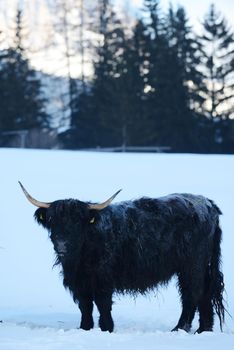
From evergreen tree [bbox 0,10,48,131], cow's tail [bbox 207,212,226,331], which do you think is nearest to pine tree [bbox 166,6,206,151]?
evergreen tree [bbox 0,10,48,131]

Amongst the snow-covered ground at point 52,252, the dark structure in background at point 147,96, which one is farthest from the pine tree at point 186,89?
the snow-covered ground at point 52,252

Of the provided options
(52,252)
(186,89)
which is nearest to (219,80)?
(186,89)

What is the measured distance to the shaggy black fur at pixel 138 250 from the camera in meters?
6.96

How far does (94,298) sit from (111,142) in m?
32.4

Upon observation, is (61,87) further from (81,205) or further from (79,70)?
(81,205)

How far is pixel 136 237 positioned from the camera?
24.2 ft

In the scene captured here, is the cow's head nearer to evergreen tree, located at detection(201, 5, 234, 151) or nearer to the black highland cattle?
the black highland cattle

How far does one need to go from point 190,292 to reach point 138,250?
3.42ft

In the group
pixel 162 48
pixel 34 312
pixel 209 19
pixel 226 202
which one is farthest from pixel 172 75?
pixel 34 312

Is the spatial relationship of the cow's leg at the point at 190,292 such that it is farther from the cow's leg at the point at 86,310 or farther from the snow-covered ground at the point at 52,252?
the cow's leg at the point at 86,310

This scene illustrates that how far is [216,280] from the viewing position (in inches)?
321

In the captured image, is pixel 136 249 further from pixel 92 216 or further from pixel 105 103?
pixel 105 103

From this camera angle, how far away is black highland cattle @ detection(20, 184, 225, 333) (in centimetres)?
696

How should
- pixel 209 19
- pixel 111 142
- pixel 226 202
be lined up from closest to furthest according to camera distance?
pixel 226 202 < pixel 111 142 < pixel 209 19
